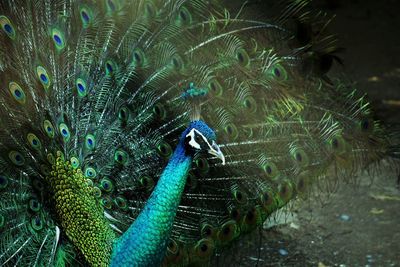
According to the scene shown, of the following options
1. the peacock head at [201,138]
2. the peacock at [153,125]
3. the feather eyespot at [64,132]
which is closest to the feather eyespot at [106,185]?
the peacock at [153,125]

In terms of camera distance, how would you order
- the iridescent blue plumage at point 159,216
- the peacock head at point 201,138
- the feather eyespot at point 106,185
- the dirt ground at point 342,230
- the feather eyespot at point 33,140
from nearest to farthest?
the peacock head at point 201,138
the iridescent blue plumage at point 159,216
the feather eyespot at point 33,140
the feather eyespot at point 106,185
the dirt ground at point 342,230

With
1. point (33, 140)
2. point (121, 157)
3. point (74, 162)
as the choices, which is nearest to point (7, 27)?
point (33, 140)

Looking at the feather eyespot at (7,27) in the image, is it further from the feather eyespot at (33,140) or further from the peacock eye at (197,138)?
the peacock eye at (197,138)

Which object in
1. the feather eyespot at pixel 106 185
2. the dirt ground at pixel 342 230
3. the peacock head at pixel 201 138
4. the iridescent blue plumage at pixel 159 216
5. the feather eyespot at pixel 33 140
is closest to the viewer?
the peacock head at pixel 201 138

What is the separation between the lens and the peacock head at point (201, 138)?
2643mm

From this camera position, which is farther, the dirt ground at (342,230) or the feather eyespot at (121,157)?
the dirt ground at (342,230)

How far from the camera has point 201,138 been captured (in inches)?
105

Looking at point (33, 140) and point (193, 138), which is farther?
point (33, 140)

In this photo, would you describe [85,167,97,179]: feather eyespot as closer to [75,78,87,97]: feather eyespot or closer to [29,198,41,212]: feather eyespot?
[29,198,41,212]: feather eyespot

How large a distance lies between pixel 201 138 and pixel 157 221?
0.45 m

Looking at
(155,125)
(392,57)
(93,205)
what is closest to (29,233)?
(93,205)

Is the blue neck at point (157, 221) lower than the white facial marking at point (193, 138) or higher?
lower

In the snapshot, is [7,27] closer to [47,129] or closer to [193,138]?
[47,129]

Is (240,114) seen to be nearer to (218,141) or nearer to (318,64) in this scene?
(218,141)
